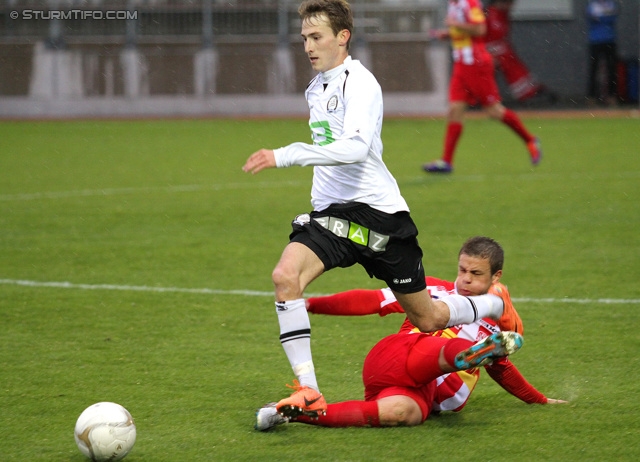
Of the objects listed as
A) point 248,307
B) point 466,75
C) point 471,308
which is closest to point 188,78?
point 466,75

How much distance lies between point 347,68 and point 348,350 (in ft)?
5.53

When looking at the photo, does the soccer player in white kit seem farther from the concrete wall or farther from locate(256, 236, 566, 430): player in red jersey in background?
the concrete wall

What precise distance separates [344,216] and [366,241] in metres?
0.15

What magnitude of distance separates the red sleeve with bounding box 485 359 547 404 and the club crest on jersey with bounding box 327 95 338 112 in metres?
1.27

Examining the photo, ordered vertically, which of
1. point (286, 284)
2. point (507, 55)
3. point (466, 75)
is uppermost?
point (507, 55)

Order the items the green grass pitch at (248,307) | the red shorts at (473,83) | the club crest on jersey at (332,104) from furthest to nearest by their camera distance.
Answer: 1. the red shorts at (473,83)
2. the club crest on jersey at (332,104)
3. the green grass pitch at (248,307)

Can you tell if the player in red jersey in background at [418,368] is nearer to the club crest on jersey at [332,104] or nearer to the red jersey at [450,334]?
the red jersey at [450,334]

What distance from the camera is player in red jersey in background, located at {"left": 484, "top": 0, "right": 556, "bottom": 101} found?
23.9 m

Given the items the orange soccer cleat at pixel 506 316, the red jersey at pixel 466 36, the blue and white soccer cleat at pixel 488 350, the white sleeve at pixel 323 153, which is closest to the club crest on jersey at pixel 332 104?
the white sleeve at pixel 323 153

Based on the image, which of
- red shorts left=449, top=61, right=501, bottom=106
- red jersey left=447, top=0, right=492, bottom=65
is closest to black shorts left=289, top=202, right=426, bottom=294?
red shorts left=449, top=61, right=501, bottom=106

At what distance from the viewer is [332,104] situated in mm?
4477

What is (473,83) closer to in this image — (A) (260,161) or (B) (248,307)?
(B) (248,307)

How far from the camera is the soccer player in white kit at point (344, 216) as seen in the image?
420 cm

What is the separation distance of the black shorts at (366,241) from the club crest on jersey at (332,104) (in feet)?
1.36
